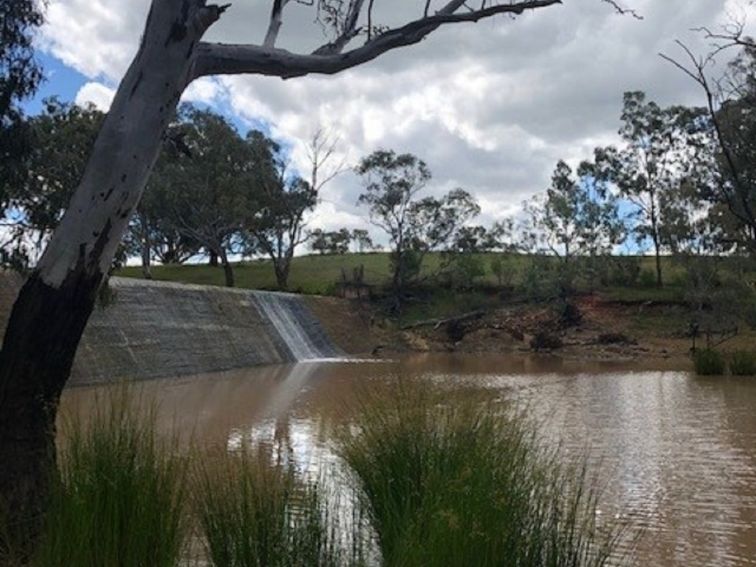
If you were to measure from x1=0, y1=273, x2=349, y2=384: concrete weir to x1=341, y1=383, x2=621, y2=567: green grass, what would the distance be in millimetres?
10462

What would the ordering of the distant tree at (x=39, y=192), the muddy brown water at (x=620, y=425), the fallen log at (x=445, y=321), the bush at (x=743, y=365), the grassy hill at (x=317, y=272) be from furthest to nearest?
the grassy hill at (x=317, y=272) < the fallen log at (x=445, y=321) < the bush at (x=743, y=365) < the distant tree at (x=39, y=192) < the muddy brown water at (x=620, y=425)

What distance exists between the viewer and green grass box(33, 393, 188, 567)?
307cm

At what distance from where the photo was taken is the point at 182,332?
22422 millimetres

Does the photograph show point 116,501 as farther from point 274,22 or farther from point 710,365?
point 710,365

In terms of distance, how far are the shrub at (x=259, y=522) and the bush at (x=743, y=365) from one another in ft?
62.2

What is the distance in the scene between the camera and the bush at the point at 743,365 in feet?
65.7

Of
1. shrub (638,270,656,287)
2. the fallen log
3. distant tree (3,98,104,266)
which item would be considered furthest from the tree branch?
shrub (638,270,656,287)

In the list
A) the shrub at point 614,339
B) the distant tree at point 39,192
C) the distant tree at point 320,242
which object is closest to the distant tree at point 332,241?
the distant tree at point 320,242

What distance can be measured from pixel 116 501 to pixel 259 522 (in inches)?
21.9

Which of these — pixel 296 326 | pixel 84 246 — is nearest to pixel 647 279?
pixel 296 326

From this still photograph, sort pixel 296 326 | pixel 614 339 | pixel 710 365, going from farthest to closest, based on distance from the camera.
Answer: pixel 614 339
pixel 296 326
pixel 710 365

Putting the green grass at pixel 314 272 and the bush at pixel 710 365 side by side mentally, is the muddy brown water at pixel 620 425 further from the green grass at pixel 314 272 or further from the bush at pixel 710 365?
the green grass at pixel 314 272

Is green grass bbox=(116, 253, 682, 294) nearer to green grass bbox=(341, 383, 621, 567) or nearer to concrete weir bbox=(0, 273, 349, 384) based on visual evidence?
concrete weir bbox=(0, 273, 349, 384)

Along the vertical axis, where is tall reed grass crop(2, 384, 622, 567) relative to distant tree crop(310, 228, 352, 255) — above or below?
below
